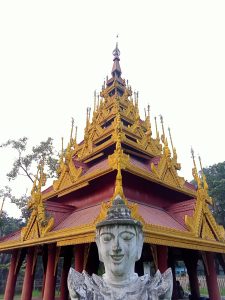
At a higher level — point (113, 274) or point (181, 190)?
point (181, 190)

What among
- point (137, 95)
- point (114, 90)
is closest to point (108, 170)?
point (137, 95)

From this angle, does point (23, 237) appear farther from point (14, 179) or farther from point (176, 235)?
point (14, 179)

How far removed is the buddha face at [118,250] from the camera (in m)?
2.76

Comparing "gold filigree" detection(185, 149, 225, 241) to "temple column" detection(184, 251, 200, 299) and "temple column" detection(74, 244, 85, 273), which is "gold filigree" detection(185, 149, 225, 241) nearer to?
"temple column" detection(184, 251, 200, 299)

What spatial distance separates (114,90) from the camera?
59.0 ft

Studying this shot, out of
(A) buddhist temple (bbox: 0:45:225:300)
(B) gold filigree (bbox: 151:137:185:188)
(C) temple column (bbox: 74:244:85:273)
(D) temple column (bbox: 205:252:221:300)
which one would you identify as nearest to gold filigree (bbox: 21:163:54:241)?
(A) buddhist temple (bbox: 0:45:225:300)

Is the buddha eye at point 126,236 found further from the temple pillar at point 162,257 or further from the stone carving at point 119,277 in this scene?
the temple pillar at point 162,257

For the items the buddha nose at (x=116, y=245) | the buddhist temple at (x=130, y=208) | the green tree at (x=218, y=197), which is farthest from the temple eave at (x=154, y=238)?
the green tree at (x=218, y=197)

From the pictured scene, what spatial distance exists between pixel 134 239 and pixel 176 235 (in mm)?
4790

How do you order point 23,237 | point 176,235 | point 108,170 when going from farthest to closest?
point 23,237 → point 108,170 → point 176,235

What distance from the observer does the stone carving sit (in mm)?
2652

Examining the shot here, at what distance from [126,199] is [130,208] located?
91 cm

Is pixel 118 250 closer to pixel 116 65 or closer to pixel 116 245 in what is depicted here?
pixel 116 245

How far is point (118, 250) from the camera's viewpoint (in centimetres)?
277
